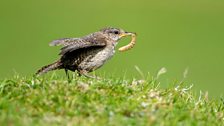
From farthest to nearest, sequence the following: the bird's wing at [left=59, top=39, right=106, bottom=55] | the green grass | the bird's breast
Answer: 1. the bird's breast
2. the bird's wing at [left=59, top=39, right=106, bottom=55]
3. the green grass

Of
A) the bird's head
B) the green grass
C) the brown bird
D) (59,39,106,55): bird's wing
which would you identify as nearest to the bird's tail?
the brown bird

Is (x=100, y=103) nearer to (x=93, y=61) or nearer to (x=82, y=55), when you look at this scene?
(x=93, y=61)

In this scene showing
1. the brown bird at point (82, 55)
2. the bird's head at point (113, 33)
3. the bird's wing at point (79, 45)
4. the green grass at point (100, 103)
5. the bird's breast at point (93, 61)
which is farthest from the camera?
the bird's head at point (113, 33)

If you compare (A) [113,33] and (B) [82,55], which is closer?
(B) [82,55]

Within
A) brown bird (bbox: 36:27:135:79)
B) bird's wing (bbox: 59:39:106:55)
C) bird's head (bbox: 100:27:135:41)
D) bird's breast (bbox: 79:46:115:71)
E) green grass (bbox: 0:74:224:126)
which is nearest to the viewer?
green grass (bbox: 0:74:224:126)

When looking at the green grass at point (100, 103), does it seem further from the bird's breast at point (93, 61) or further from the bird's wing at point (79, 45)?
the bird's breast at point (93, 61)

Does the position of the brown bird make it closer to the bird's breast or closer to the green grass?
the bird's breast

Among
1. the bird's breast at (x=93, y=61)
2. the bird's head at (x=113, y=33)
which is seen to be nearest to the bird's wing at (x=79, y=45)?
the bird's breast at (x=93, y=61)

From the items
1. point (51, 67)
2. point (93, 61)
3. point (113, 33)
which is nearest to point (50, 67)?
point (51, 67)

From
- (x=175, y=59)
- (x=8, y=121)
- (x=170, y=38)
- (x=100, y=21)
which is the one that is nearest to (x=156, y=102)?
(x=8, y=121)
